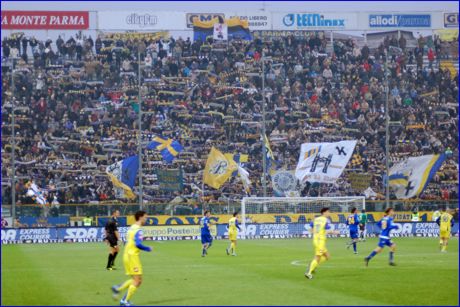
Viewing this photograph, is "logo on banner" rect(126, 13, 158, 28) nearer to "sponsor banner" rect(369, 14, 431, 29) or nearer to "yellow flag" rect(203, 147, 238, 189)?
"yellow flag" rect(203, 147, 238, 189)

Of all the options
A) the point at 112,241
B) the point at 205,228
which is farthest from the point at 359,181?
the point at 112,241

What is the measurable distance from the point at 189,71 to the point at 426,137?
20914 mm

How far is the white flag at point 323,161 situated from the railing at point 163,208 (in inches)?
193

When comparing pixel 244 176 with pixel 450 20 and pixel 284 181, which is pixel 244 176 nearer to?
pixel 284 181

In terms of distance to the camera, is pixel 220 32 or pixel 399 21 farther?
pixel 399 21

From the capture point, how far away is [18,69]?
76.7 m

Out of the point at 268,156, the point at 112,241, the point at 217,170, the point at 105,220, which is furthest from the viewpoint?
the point at 268,156

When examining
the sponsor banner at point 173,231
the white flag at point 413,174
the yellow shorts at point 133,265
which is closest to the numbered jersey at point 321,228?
the yellow shorts at point 133,265

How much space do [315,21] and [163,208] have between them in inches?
1048

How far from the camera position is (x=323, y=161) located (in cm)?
6506

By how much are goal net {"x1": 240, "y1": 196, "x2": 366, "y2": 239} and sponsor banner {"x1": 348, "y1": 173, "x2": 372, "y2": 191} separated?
533 centimetres

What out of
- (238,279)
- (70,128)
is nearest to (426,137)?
(70,128)

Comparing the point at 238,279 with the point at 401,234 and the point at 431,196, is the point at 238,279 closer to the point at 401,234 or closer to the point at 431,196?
the point at 401,234

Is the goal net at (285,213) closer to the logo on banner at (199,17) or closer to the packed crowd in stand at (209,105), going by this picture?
the packed crowd in stand at (209,105)
